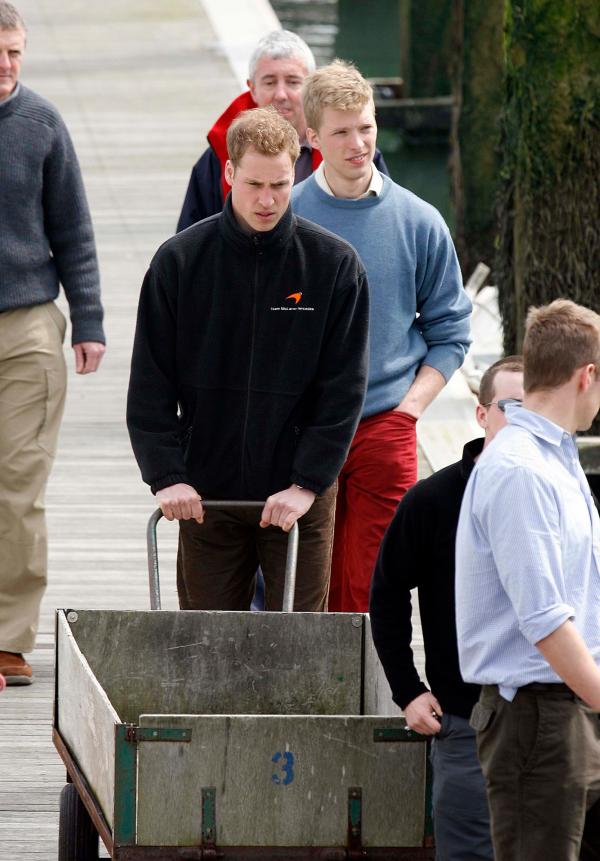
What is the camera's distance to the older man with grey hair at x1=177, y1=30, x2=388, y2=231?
591cm

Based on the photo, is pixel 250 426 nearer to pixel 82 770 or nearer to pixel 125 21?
pixel 82 770

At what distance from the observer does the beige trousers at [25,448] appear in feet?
19.5

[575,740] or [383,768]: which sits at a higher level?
[575,740]

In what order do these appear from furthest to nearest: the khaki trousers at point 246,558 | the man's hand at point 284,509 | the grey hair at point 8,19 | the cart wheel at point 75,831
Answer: the grey hair at point 8,19
the khaki trousers at point 246,558
the man's hand at point 284,509
the cart wheel at point 75,831

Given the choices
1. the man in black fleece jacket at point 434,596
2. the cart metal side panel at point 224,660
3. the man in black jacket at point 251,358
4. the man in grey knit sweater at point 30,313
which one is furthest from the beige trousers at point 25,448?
the man in black fleece jacket at point 434,596

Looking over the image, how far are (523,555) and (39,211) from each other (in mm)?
2895

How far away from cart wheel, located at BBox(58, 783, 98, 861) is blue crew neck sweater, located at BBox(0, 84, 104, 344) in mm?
1976

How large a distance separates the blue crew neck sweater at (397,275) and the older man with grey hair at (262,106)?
1.57 feet

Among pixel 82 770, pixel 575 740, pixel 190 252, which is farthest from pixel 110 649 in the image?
pixel 575 740

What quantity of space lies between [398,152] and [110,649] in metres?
18.6

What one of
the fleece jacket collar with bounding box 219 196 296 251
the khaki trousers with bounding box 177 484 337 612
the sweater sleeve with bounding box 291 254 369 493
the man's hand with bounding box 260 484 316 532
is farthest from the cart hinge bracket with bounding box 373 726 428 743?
the fleece jacket collar with bounding box 219 196 296 251

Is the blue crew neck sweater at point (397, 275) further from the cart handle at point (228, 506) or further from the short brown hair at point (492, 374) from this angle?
the short brown hair at point (492, 374)

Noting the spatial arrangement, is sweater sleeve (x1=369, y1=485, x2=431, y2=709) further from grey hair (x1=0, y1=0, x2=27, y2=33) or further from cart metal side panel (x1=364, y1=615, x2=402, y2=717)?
grey hair (x1=0, y1=0, x2=27, y2=33)

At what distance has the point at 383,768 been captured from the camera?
3830 mm
